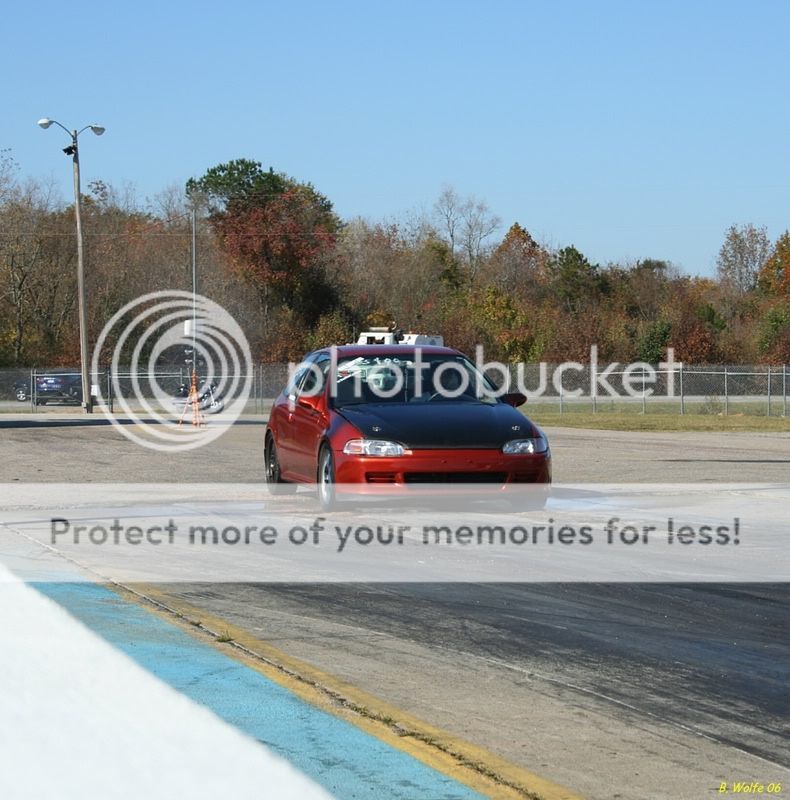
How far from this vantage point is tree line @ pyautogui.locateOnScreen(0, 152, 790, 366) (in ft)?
217

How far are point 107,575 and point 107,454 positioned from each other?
13.3 m

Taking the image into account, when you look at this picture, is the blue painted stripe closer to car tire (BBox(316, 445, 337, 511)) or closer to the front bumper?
the front bumper

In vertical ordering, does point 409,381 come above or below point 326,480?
above

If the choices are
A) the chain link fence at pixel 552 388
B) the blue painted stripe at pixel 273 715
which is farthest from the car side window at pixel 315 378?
the chain link fence at pixel 552 388

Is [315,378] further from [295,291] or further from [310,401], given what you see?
[295,291]

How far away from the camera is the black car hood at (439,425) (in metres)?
12.4

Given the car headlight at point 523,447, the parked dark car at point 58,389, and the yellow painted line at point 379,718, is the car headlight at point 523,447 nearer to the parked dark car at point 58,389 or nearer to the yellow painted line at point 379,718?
the yellow painted line at point 379,718

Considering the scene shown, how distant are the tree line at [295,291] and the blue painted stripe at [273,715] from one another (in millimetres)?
58204

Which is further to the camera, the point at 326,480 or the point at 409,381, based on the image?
the point at 409,381

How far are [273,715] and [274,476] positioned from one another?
976 centimetres

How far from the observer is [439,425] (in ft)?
41.1

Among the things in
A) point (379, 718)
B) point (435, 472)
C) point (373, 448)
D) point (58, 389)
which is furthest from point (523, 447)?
point (58, 389)

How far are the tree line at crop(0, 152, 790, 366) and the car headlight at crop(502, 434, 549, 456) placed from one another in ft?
172

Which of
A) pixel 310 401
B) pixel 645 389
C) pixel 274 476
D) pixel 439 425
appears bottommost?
pixel 274 476
